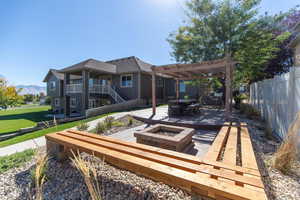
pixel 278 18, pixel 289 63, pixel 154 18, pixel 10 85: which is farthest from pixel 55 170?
pixel 289 63

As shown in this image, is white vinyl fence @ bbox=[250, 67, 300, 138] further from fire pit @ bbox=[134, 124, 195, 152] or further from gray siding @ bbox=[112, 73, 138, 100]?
gray siding @ bbox=[112, 73, 138, 100]

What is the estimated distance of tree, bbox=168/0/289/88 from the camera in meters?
8.77

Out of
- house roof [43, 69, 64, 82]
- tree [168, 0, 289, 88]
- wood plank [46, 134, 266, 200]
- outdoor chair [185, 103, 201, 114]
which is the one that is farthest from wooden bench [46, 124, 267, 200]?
house roof [43, 69, 64, 82]

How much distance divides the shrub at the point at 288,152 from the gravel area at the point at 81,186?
183 centimetres

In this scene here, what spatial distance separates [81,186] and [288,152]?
362 cm

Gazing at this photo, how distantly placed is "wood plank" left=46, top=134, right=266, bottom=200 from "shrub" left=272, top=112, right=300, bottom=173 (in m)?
1.80

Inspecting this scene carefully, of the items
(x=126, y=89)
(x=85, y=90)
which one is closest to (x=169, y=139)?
(x=85, y=90)

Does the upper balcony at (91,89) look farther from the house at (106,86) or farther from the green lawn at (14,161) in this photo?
the green lawn at (14,161)

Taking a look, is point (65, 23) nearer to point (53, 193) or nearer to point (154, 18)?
point (154, 18)

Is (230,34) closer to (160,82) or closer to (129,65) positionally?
(160,82)

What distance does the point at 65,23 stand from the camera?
36.0 feet

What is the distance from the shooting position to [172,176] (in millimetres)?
1544

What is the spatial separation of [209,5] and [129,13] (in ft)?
18.8

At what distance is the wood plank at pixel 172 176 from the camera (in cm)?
121
